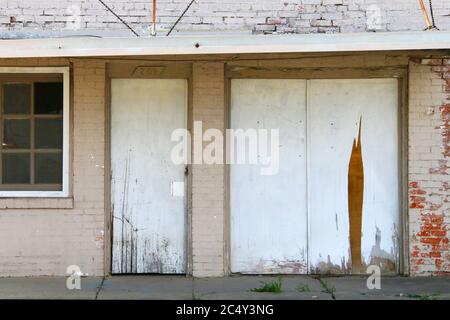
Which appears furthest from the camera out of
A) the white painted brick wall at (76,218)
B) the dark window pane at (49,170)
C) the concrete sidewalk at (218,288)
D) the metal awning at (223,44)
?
the dark window pane at (49,170)

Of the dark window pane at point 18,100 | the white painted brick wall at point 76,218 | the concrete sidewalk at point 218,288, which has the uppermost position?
the dark window pane at point 18,100

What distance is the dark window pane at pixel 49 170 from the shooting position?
8477 millimetres

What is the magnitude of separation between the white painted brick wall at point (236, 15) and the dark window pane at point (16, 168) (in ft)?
5.02

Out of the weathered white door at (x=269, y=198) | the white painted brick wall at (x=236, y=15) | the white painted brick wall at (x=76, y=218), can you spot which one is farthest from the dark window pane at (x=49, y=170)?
the weathered white door at (x=269, y=198)

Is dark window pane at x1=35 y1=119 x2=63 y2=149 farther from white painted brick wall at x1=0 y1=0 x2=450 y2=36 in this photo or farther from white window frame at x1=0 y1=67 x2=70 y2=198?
white painted brick wall at x1=0 y1=0 x2=450 y2=36

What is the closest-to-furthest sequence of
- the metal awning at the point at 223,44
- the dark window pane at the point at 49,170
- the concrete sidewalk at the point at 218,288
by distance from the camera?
1. the metal awning at the point at 223,44
2. the concrete sidewalk at the point at 218,288
3. the dark window pane at the point at 49,170

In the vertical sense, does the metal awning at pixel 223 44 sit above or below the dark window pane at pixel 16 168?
above

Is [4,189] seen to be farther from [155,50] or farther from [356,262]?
[356,262]

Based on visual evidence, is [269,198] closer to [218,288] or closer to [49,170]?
[218,288]

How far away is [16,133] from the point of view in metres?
8.51

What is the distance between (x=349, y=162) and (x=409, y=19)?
6.16 ft

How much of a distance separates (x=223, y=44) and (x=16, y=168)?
312 cm

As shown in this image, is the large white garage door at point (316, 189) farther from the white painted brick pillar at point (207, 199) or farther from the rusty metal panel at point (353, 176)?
the white painted brick pillar at point (207, 199)

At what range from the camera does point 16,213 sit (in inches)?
327
